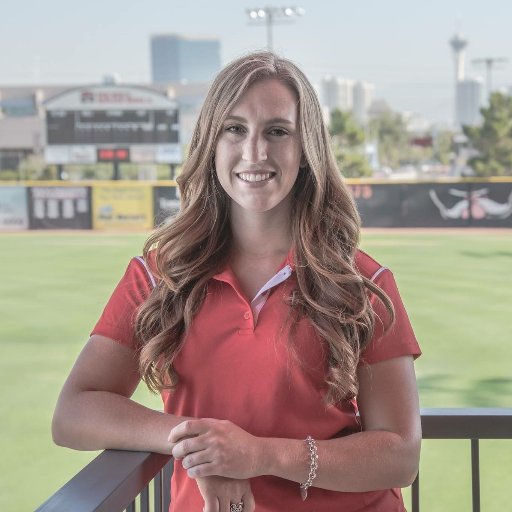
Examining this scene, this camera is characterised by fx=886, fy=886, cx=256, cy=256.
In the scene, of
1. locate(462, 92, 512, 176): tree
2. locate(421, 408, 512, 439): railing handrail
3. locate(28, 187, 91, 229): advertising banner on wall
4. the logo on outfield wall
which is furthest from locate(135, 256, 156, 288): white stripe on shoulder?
locate(462, 92, 512, 176): tree

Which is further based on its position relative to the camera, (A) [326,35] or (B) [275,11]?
(A) [326,35]

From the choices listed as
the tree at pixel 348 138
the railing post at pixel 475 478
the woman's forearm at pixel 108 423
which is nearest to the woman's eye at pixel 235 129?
the woman's forearm at pixel 108 423

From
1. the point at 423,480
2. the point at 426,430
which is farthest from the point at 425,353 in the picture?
the point at 426,430

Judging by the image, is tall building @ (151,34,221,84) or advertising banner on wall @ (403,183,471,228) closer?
advertising banner on wall @ (403,183,471,228)

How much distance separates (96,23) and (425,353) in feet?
326

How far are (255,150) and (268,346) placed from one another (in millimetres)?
298

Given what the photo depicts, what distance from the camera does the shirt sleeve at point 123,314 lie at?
1.35m

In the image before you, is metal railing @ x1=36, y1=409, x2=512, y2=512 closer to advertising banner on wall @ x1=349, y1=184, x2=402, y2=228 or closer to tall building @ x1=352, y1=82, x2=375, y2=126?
advertising banner on wall @ x1=349, y1=184, x2=402, y2=228

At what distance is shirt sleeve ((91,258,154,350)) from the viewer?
53.1 inches

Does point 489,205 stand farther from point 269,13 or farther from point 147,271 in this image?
→ point 147,271

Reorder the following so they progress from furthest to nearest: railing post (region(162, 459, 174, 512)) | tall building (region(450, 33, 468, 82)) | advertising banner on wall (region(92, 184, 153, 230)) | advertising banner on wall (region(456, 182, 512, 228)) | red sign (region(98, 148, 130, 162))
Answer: tall building (region(450, 33, 468, 82))
red sign (region(98, 148, 130, 162))
advertising banner on wall (region(92, 184, 153, 230))
advertising banner on wall (region(456, 182, 512, 228))
railing post (region(162, 459, 174, 512))

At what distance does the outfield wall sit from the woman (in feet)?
46.0

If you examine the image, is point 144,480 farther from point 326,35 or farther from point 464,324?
point 326,35

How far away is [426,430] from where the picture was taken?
147cm
